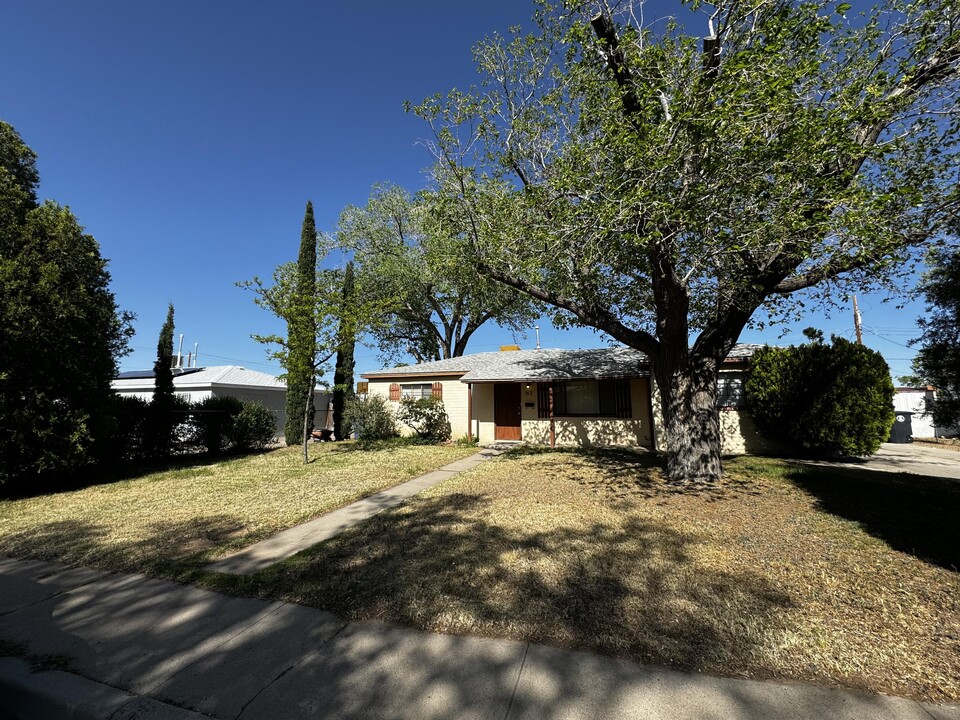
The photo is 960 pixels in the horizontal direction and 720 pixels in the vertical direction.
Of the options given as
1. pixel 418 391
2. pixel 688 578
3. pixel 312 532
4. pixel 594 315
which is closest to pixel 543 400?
pixel 418 391

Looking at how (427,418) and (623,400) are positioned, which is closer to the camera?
(623,400)

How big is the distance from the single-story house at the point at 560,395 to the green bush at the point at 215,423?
548 centimetres

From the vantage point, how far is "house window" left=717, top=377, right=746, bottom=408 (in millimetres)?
12711

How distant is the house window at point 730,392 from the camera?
1271cm

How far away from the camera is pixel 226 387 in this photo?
20016 mm

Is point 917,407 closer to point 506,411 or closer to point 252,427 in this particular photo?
point 506,411

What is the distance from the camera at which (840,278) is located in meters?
7.49

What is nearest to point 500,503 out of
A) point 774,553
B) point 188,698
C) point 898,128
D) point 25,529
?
point 774,553

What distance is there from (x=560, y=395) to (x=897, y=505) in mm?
9467

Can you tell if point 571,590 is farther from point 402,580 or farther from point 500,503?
point 500,503

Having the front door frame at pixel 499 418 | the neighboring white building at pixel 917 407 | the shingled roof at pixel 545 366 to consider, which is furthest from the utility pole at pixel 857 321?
the front door frame at pixel 499 418

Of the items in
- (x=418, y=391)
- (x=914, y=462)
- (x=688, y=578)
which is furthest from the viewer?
(x=418, y=391)

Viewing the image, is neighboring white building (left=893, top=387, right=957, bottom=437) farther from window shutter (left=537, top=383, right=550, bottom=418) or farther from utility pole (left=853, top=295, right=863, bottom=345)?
window shutter (left=537, top=383, right=550, bottom=418)

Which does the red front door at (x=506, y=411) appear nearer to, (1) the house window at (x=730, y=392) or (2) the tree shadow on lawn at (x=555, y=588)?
(1) the house window at (x=730, y=392)
